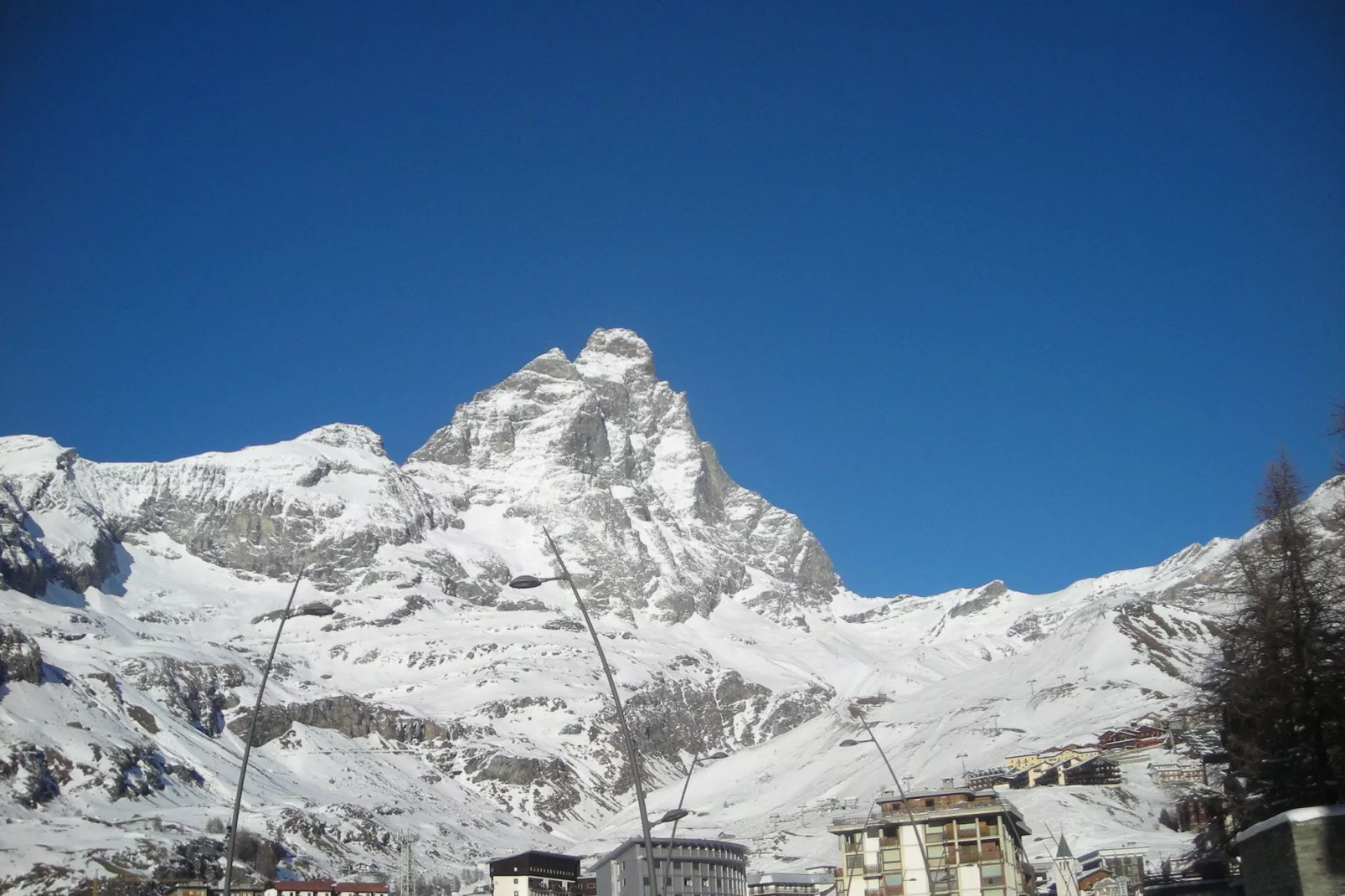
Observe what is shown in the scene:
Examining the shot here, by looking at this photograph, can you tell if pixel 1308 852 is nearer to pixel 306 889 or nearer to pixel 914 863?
pixel 914 863

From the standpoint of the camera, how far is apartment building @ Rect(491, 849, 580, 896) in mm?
155500

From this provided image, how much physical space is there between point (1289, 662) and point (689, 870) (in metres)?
75.4

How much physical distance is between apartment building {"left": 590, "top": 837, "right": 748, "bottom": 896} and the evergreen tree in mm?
64437

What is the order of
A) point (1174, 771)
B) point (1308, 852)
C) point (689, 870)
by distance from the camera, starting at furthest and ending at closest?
1. point (1174, 771)
2. point (689, 870)
3. point (1308, 852)

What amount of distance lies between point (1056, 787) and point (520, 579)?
167353mm

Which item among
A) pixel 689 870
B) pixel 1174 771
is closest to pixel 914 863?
pixel 689 870

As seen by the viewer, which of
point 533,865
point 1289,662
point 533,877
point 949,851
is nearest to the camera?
point 1289,662

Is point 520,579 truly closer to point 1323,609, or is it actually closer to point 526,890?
point 1323,609

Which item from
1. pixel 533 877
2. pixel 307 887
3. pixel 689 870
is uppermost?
pixel 307 887

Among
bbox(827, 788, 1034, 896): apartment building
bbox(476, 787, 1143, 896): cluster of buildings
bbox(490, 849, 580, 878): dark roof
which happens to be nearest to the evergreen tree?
bbox(476, 787, 1143, 896): cluster of buildings

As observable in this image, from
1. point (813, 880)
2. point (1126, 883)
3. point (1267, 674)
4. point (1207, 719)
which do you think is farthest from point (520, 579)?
point (813, 880)

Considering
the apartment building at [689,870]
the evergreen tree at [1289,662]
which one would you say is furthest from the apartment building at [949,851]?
the evergreen tree at [1289,662]

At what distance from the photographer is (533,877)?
513 ft

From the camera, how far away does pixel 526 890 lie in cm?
15400
